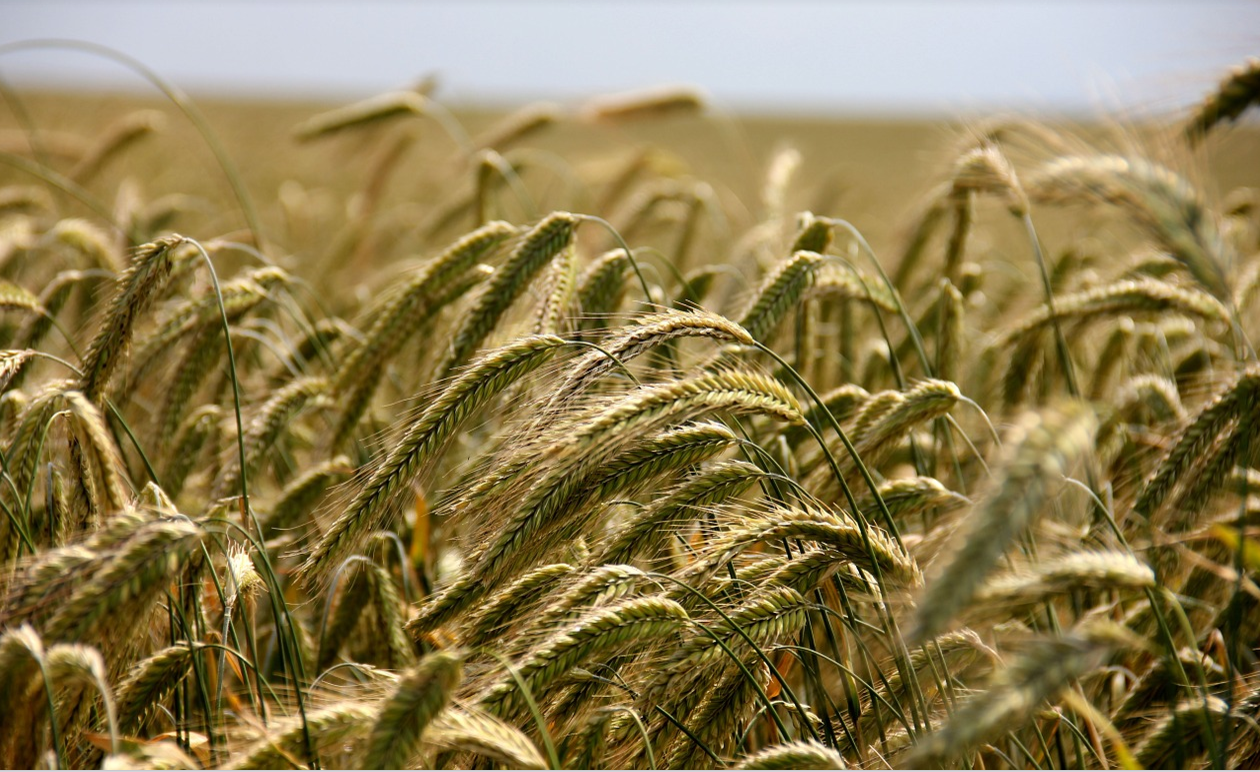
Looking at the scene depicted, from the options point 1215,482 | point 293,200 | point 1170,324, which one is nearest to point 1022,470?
point 1215,482

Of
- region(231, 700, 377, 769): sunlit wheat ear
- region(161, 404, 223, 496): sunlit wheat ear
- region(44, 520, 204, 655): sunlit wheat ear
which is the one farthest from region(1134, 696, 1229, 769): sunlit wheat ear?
region(161, 404, 223, 496): sunlit wheat ear

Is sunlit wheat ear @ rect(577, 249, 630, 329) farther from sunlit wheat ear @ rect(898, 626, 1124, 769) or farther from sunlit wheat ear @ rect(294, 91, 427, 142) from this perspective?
A: sunlit wheat ear @ rect(294, 91, 427, 142)

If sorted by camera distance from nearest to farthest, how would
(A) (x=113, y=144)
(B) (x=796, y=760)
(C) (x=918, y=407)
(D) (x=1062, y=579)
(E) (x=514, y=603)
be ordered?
1. (D) (x=1062, y=579)
2. (B) (x=796, y=760)
3. (E) (x=514, y=603)
4. (C) (x=918, y=407)
5. (A) (x=113, y=144)

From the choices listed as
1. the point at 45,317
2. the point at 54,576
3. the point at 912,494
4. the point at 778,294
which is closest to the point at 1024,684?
the point at 912,494

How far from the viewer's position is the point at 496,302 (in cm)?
197

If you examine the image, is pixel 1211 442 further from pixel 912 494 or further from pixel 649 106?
pixel 649 106

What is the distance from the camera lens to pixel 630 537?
158 centimetres

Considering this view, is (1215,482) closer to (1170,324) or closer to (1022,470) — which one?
(1022,470)

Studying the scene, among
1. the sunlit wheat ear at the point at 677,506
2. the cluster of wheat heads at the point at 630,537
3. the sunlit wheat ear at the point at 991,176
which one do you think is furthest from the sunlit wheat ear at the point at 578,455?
the sunlit wheat ear at the point at 991,176

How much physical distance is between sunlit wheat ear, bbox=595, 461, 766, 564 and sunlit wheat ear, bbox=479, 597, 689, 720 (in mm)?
199

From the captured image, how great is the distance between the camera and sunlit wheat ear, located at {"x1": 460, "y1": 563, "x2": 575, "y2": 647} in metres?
1.50

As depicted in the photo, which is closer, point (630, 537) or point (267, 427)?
point (630, 537)

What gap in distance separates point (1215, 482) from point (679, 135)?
30465 mm

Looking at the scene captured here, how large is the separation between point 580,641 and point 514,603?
0.29 meters
